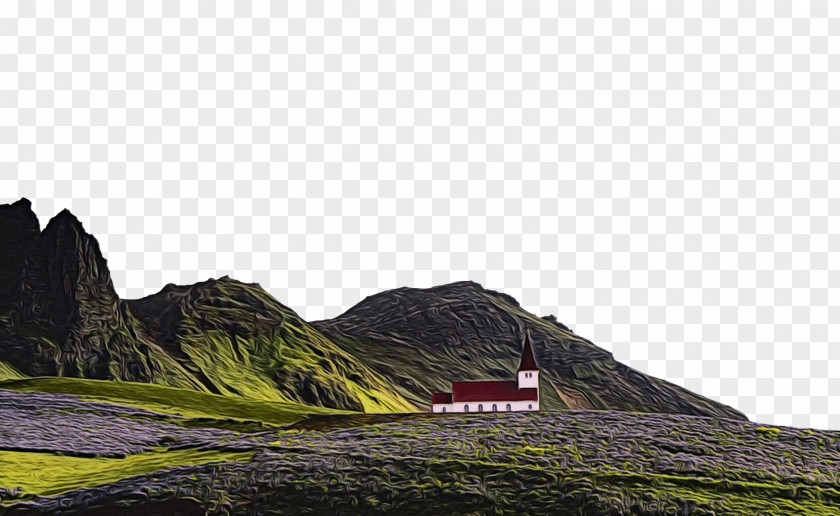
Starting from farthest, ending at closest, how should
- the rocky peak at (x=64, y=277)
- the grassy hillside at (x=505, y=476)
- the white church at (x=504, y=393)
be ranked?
1. the rocky peak at (x=64, y=277)
2. the white church at (x=504, y=393)
3. the grassy hillside at (x=505, y=476)

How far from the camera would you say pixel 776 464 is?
63750 millimetres

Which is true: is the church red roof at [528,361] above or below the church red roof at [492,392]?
above

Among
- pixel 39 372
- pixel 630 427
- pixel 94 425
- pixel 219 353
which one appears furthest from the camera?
pixel 219 353

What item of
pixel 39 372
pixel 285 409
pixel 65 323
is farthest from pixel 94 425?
pixel 65 323

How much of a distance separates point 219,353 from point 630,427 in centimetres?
13705

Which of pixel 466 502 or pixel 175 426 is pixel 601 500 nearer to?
pixel 466 502

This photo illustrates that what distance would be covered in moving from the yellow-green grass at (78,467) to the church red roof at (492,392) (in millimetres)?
42373

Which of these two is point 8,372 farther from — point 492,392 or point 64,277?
point 492,392

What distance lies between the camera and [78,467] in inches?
2625

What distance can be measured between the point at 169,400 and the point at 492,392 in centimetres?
3186

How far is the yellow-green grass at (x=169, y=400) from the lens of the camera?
90188 mm

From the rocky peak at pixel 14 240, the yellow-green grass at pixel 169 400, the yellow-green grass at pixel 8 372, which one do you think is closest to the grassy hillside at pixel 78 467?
the yellow-green grass at pixel 169 400

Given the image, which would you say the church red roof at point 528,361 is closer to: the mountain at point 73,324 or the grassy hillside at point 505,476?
the grassy hillside at point 505,476

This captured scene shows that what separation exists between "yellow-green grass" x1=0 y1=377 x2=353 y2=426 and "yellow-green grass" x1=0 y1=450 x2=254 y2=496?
1906cm
